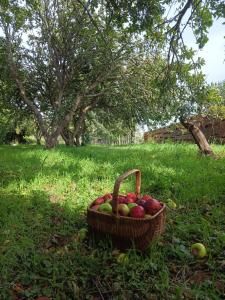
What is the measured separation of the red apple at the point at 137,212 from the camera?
2.89 m

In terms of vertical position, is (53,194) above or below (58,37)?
below

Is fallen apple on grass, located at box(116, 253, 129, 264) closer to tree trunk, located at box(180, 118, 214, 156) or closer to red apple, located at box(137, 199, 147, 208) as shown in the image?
red apple, located at box(137, 199, 147, 208)

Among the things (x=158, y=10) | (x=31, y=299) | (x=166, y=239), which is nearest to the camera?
(x=31, y=299)

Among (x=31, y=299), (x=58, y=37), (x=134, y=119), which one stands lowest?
(x=31, y=299)

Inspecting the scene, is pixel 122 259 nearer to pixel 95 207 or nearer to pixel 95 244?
pixel 95 244

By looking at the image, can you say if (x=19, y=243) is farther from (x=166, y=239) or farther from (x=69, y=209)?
(x=166, y=239)

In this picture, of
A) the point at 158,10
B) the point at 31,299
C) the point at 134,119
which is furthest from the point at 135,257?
the point at 134,119

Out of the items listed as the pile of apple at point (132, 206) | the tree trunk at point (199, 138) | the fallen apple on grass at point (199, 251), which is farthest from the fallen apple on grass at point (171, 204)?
the tree trunk at point (199, 138)

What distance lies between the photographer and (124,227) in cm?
285

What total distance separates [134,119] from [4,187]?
13.0 meters

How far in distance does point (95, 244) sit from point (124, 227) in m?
0.48

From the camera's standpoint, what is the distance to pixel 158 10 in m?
4.69

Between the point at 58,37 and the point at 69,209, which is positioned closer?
the point at 69,209

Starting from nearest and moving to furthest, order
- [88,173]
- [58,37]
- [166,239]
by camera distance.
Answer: [166,239]
[88,173]
[58,37]
